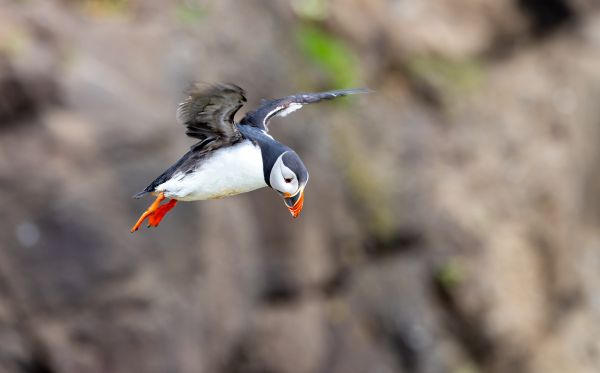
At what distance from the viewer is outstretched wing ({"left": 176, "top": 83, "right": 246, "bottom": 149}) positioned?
4.05 metres

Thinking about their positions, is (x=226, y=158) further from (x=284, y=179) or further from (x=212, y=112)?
(x=284, y=179)

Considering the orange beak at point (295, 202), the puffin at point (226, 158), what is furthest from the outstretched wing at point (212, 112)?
the orange beak at point (295, 202)

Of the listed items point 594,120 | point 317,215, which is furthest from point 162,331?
point 594,120

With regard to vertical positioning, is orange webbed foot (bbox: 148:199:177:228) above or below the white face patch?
below

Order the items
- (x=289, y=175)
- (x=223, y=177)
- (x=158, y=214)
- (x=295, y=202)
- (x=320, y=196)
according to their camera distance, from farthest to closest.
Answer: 1. (x=320, y=196)
2. (x=158, y=214)
3. (x=223, y=177)
4. (x=295, y=202)
5. (x=289, y=175)

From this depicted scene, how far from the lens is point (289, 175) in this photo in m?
3.99

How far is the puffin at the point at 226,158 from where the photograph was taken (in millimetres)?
4027

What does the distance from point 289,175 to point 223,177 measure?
37 cm

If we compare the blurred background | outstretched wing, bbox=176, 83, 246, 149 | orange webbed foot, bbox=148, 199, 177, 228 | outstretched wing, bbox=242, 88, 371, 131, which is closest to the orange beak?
outstretched wing, bbox=176, 83, 246, 149

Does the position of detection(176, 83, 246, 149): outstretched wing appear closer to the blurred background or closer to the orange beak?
the orange beak

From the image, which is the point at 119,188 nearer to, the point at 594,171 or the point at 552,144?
the point at 552,144

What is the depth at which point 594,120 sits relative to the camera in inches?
482

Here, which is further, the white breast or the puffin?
the white breast

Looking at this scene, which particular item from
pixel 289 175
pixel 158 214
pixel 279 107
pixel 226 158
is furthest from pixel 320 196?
pixel 289 175
